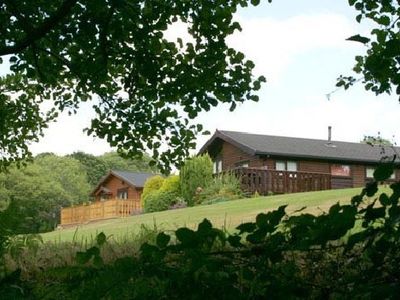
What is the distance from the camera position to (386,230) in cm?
144

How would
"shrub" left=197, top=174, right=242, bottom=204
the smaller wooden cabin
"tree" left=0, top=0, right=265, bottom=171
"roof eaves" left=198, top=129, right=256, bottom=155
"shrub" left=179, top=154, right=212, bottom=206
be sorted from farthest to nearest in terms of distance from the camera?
1. the smaller wooden cabin
2. "roof eaves" left=198, top=129, right=256, bottom=155
3. "shrub" left=179, top=154, right=212, bottom=206
4. "shrub" left=197, top=174, right=242, bottom=204
5. "tree" left=0, top=0, right=265, bottom=171

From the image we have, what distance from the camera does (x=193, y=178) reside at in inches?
1066

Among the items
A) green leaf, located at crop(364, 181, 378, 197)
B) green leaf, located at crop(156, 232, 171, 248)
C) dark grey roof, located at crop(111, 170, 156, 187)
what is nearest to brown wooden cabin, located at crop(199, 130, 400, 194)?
dark grey roof, located at crop(111, 170, 156, 187)

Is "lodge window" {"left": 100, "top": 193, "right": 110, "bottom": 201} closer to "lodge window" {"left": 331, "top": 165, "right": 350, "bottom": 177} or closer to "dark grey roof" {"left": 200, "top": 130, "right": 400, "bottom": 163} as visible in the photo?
"dark grey roof" {"left": 200, "top": 130, "right": 400, "bottom": 163}

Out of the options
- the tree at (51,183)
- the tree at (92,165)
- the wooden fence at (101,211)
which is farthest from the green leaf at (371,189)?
the tree at (92,165)

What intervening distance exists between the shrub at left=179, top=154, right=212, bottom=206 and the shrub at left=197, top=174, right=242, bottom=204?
0.57m

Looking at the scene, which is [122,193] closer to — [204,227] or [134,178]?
[134,178]

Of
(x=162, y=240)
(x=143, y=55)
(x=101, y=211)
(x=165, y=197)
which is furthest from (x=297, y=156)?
(x=162, y=240)

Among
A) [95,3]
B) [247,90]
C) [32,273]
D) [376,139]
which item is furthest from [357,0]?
[32,273]

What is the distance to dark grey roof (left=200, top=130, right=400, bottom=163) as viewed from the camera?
112ft

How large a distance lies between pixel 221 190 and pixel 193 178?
261 cm

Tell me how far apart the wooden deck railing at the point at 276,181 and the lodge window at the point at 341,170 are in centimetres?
653

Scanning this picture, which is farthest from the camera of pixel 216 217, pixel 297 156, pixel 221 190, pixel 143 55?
pixel 297 156

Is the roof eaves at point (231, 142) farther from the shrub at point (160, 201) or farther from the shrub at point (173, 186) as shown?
the shrub at point (160, 201)
